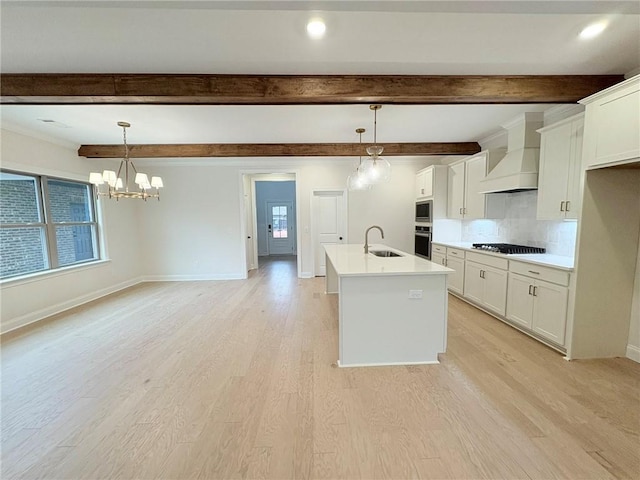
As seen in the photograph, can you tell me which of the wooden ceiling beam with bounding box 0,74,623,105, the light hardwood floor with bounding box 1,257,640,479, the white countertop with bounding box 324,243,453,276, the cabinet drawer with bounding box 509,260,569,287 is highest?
the wooden ceiling beam with bounding box 0,74,623,105

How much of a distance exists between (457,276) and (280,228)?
6603 millimetres

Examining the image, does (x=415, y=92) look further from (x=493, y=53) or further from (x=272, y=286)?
(x=272, y=286)

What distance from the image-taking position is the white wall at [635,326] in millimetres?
2451

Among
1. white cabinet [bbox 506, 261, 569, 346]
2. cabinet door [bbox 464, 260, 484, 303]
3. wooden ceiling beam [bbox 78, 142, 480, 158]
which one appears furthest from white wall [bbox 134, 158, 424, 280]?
white cabinet [bbox 506, 261, 569, 346]

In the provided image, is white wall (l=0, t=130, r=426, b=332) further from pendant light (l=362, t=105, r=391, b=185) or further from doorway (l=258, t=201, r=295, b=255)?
doorway (l=258, t=201, r=295, b=255)

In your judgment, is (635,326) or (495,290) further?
(495,290)

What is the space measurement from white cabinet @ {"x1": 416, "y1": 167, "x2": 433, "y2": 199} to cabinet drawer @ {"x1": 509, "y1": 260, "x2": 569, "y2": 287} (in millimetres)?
2277

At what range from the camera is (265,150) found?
4672 mm

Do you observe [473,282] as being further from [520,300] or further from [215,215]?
[215,215]

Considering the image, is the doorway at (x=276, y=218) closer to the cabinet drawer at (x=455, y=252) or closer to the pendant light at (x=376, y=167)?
the cabinet drawer at (x=455, y=252)

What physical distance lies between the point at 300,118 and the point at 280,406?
3.18 metres

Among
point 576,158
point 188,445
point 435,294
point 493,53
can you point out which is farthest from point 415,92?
point 188,445

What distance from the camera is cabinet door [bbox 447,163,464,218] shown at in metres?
4.50

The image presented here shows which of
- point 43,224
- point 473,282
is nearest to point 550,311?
point 473,282
